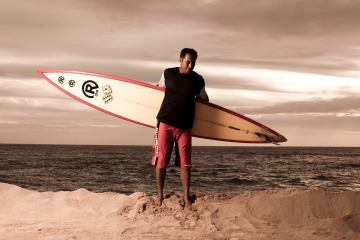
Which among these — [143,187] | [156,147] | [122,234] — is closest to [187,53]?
[156,147]

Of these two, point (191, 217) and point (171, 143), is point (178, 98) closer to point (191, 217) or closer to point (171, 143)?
point (171, 143)

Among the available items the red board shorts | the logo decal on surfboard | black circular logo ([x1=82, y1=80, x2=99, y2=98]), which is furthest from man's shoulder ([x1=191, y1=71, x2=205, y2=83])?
black circular logo ([x1=82, y1=80, x2=99, y2=98])

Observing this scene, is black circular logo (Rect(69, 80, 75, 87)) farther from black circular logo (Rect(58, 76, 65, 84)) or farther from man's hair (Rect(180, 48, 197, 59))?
man's hair (Rect(180, 48, 197, 59))

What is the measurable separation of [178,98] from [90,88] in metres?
2.17

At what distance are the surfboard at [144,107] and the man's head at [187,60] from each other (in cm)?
104

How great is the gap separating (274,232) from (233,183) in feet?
45.6

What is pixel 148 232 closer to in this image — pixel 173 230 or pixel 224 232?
pixel 173 230

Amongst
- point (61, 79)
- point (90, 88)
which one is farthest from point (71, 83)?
point (90, 88)

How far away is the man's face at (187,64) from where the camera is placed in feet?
13.8

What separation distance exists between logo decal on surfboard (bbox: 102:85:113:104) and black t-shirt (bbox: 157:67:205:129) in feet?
5.84

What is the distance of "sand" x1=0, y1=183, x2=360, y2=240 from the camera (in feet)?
12.6

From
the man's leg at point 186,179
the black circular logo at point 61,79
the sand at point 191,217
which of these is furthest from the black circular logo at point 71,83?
the man's leg at point 186,179

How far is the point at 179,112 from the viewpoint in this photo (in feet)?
13.9

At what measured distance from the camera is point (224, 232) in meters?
3.85
